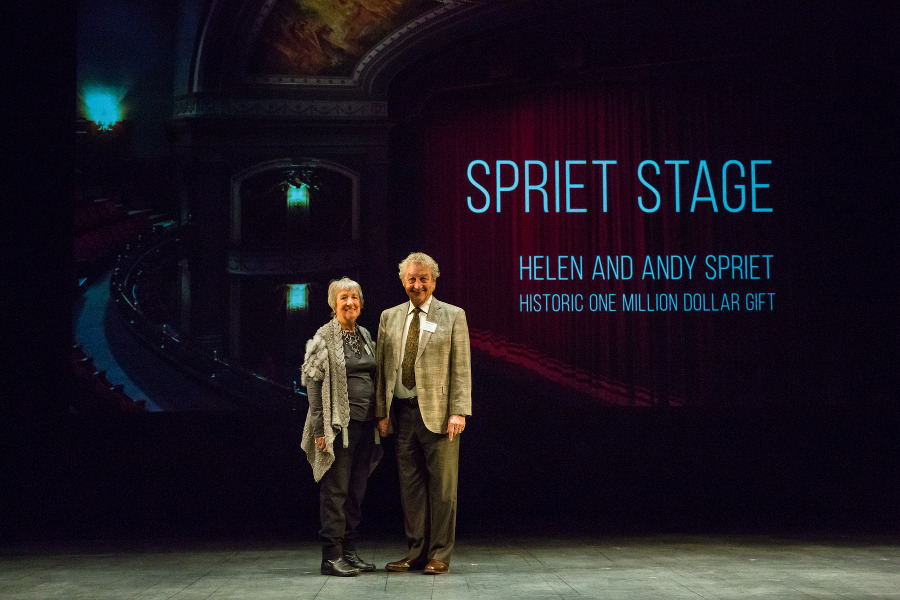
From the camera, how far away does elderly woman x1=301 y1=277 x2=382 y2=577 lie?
3.92 m

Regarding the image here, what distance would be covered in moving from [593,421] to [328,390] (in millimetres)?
2487

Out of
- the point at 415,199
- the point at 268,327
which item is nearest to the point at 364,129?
the point at 415,199

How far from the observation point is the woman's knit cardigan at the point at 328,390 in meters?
3.91

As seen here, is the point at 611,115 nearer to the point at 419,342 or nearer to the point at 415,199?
the point at 415,199

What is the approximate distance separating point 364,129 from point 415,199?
52 cm

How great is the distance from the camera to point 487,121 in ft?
19.2

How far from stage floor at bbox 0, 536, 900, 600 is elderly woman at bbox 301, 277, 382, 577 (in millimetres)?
201

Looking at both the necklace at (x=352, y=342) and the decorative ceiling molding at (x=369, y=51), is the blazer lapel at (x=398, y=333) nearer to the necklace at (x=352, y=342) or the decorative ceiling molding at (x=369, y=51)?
the necklace at (x=352, y=342)

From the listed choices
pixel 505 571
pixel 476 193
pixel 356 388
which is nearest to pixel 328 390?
A: pixel 356 388

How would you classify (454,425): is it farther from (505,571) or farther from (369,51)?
(369,51)

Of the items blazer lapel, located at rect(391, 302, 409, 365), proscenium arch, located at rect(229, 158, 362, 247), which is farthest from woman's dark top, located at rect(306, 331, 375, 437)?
proscenium arch, located at rect(229, 158, 362, 247)

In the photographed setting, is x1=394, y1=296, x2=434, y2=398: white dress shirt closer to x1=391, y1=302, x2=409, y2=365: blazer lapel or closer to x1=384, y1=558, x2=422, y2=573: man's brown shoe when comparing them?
x1=391, y1=302, x2=409, y2=365: blazer lapel

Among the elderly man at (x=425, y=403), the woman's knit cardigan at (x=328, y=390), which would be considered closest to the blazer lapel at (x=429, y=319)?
the elderly man at (x=425, y=403)

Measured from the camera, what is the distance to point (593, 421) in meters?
5.93
